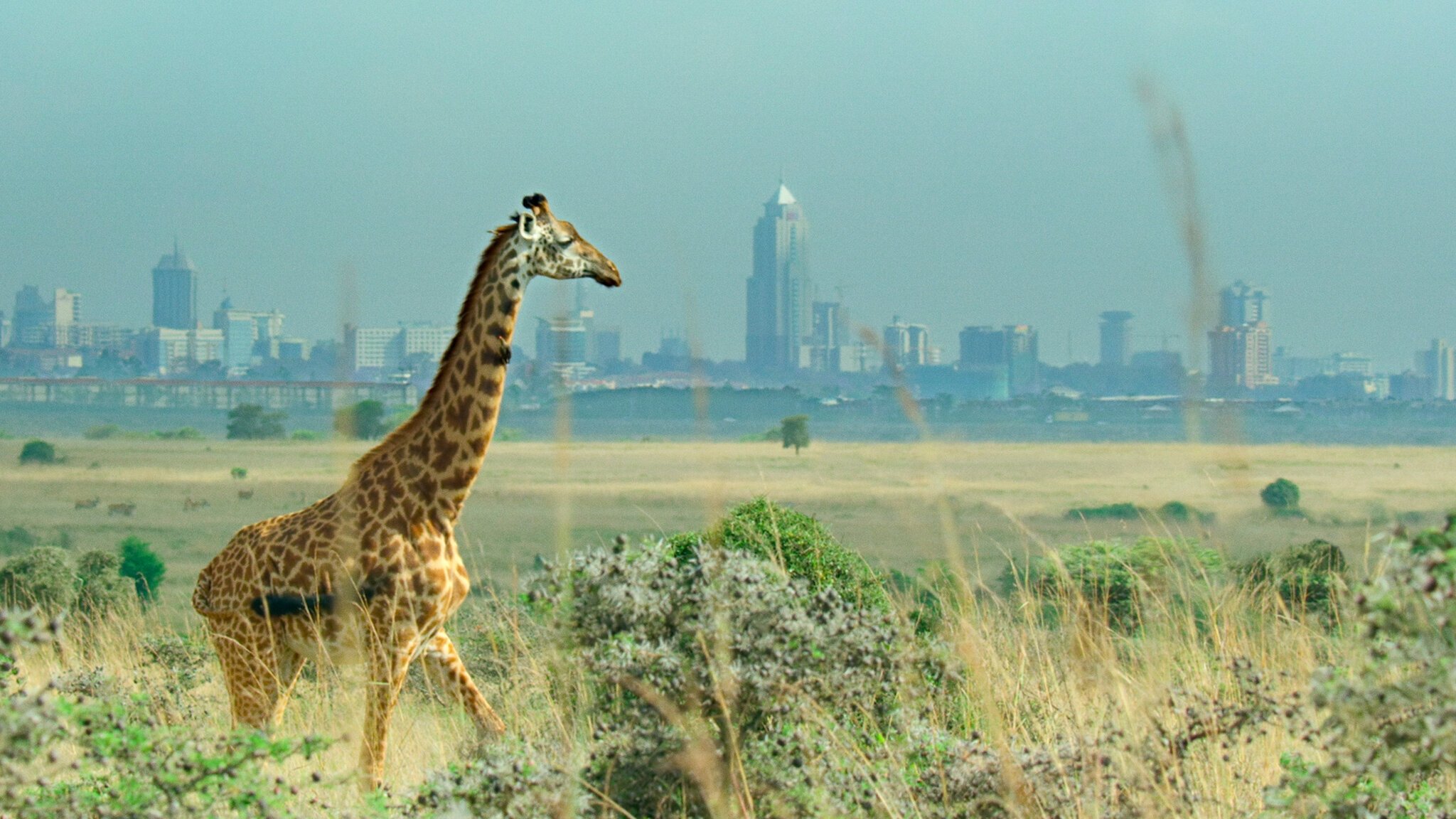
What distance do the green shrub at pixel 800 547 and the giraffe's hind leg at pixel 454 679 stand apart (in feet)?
3.93

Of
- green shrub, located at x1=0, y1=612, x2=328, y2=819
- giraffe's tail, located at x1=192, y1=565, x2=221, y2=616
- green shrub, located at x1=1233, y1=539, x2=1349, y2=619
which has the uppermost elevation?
giraffe's tail, located at x1=192, y1=565, x2=221, y2=616

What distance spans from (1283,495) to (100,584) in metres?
27.7

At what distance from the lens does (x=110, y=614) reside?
30.7 feet

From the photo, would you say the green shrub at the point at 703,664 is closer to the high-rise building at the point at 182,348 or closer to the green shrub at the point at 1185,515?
the green shrub at the point at 1185,515

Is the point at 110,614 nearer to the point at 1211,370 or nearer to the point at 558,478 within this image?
the point at 558,478

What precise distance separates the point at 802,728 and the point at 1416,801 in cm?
194

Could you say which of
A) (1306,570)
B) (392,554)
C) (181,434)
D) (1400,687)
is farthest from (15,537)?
(181,434)

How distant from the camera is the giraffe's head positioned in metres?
5.46

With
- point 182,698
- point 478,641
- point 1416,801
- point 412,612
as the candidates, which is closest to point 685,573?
point 412,612

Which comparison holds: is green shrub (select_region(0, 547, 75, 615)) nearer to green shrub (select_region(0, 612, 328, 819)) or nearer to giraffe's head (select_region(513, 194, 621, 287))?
giraffe's head (select_region(513, 194, 621, 287))

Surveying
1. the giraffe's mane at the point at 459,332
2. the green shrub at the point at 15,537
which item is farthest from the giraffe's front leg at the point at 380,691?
the green shrub at the point at 15,537

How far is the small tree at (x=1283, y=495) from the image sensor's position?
31616mm

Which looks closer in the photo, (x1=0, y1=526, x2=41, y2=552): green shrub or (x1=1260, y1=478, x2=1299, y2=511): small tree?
(x1=0, y1=526, x2=41, y2=552): green shrub

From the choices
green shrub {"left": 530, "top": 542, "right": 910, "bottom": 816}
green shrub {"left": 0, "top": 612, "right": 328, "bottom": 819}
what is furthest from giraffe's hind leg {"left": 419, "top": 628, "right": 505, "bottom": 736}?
green shrub {"left": 0, "top": 612, "right": 328, "bottom": 819}
